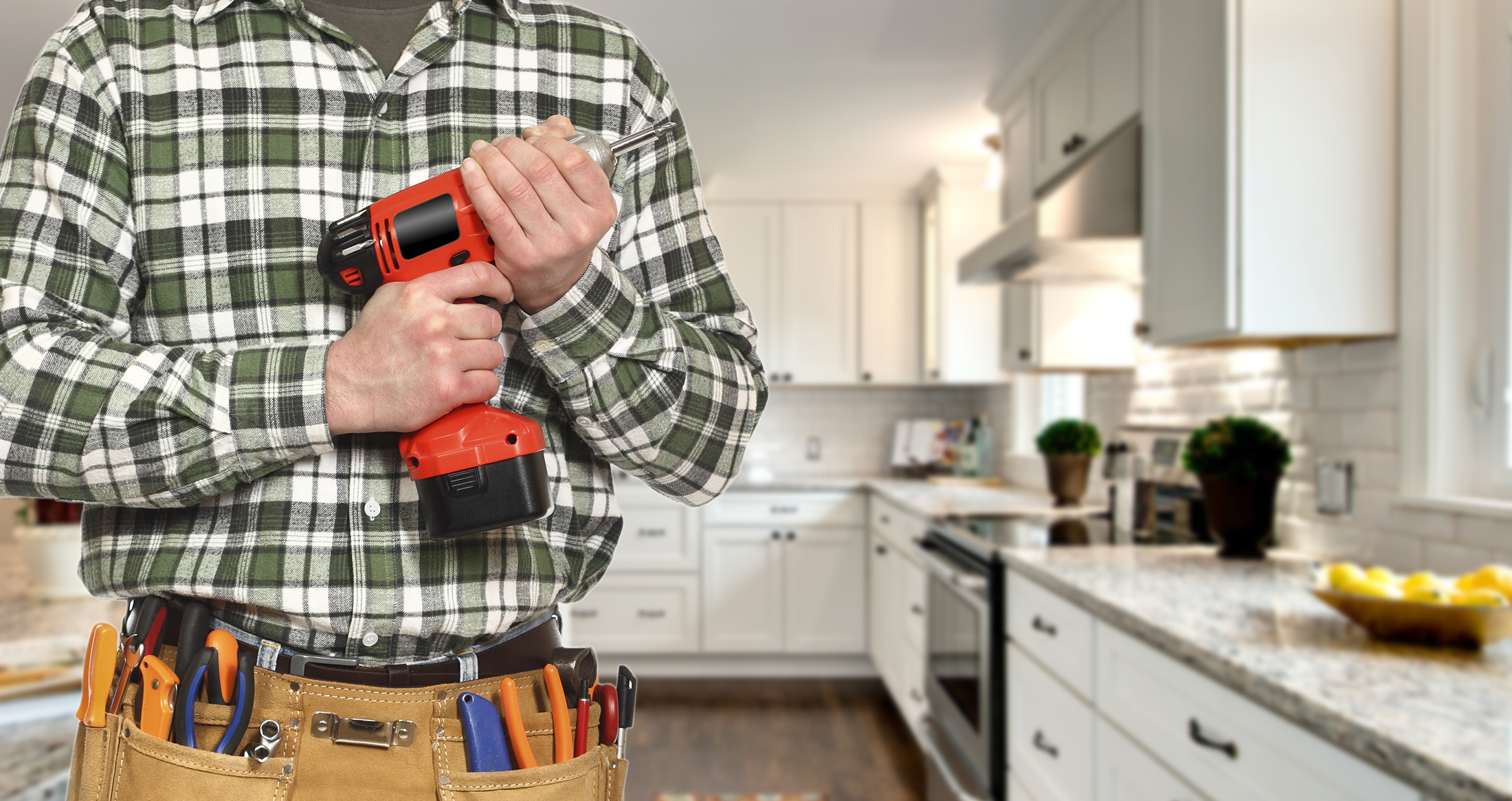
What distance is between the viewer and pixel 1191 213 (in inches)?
78.3

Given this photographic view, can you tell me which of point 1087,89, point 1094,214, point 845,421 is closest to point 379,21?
point 1094,214

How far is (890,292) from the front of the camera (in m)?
4.73

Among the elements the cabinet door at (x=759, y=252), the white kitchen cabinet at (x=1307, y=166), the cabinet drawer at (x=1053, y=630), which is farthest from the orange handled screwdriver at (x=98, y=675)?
the cabinet door at (x=759, y=252)

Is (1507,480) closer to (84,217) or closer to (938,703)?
(938,703)

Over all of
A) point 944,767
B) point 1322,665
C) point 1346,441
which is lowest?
point 944,767

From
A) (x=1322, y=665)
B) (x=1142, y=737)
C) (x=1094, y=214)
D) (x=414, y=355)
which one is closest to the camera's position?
(x=414, y=355)

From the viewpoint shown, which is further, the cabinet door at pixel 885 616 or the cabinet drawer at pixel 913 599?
the cabinet door at pixel 885 616

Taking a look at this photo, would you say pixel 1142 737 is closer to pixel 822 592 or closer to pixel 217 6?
pixel 217 6

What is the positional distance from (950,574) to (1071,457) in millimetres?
902

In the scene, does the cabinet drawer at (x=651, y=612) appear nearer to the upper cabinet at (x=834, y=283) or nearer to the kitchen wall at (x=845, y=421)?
the kitchen wall at (x=845, y=421)

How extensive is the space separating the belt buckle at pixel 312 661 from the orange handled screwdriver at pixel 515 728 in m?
0.10

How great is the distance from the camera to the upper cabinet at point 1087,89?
2.30 metres

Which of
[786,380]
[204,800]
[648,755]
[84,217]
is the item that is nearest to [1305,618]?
[204,800]

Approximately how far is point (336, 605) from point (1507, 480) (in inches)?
73.5
